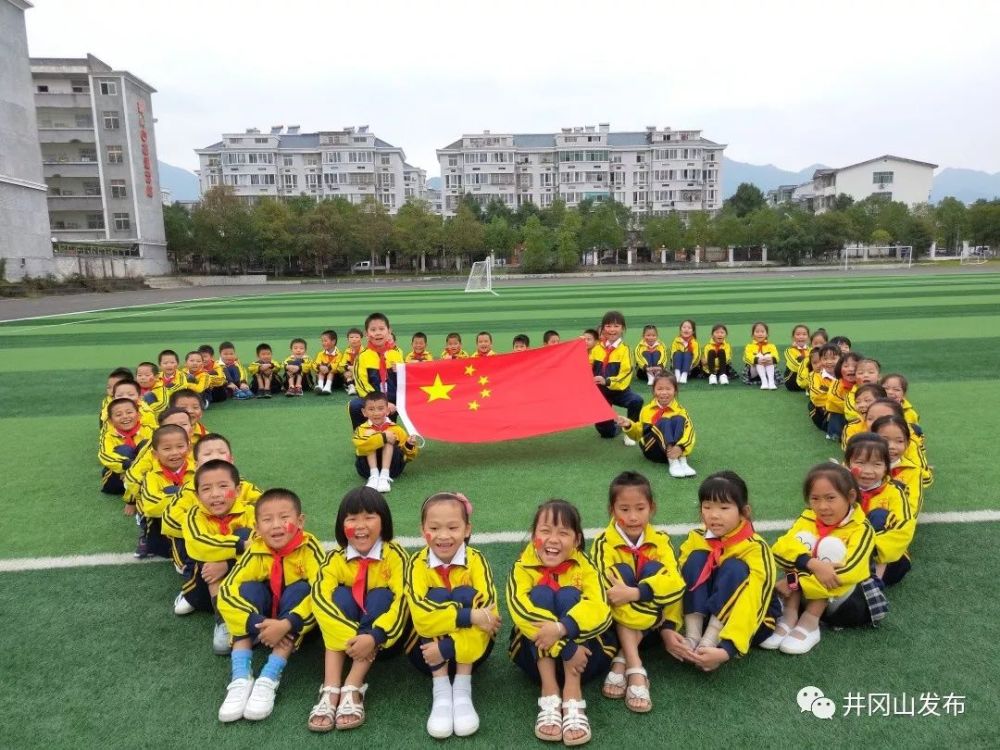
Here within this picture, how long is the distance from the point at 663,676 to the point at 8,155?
47.1 m

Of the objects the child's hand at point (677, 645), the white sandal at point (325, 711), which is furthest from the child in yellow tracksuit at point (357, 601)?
the child's hand at point (677, 645)

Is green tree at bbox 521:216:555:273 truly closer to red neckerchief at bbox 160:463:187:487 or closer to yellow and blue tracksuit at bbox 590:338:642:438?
yellow and blue tracksuit at bbox 590:338:642:438

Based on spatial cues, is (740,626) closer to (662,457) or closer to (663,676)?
(663,676)

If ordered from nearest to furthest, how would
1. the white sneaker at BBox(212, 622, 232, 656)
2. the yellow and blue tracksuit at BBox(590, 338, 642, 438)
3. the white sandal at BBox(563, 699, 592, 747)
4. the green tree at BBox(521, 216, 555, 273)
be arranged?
the white sandal at BBox(563, 699, 592, 747), the white sneaker at BBox(212, 622, 232, 656), the yellow and blue tracksuit at BBox(590, 338, 642, 438), the green tree at BBox(521, 216, 555, 273)

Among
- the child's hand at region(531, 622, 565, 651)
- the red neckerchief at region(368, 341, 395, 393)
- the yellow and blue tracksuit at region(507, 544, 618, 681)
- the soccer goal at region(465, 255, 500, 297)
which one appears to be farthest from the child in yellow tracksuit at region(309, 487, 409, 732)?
the soccer goal at region(465, 255, 500, 297)

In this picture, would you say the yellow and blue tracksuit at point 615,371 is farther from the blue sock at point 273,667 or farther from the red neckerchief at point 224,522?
the blue sock at point 273,667

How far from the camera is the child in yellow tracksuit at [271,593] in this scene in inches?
131

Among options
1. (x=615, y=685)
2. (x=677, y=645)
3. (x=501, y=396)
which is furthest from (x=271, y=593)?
(x=501, y=396)

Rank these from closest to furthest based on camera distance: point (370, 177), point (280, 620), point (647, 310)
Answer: point (280, 620) < point (647, 310) < point (370, 177)

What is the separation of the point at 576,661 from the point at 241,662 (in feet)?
5.35

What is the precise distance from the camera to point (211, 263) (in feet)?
220

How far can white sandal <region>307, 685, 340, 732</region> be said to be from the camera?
9.91 ft

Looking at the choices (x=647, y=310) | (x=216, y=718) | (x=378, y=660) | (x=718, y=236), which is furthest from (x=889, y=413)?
(x=718, y=236)

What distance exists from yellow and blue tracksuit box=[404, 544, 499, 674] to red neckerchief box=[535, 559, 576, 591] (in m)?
0.25
